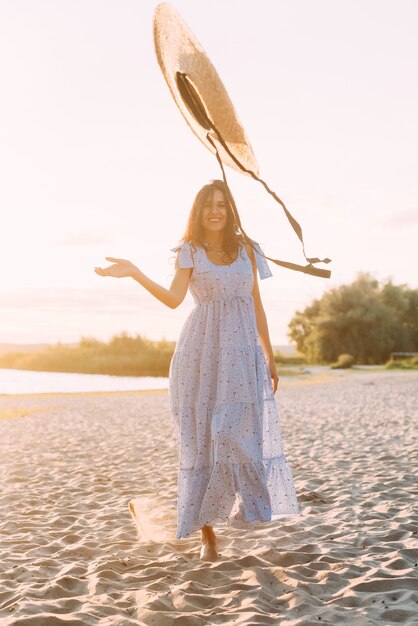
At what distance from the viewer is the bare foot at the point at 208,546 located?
155 inches

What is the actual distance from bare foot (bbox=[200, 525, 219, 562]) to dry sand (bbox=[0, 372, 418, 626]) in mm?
55

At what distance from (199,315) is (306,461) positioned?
3.88 meters

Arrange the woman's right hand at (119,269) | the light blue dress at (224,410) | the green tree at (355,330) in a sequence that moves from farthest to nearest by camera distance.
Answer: the green tree at (355,330), the light blue dress at (224,410), the woman's right hand at (119,269)

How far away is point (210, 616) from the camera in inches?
122

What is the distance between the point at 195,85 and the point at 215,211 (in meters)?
0.72

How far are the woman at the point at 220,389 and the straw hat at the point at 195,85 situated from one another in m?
0.39

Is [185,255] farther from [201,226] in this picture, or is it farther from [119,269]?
[119,269]

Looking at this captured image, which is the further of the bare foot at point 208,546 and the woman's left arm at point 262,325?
the woman's left arm at point 262,325

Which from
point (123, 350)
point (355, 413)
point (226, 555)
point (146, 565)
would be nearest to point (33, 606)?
point (146, 565)

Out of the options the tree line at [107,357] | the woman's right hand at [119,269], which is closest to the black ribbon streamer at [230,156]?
the woman's right hand at [119,269]

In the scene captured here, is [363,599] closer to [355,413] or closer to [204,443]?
[204,443]

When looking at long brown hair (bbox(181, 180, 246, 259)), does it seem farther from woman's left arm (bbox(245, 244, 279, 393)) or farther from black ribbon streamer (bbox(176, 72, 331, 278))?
woman's left arm (bbox(245, 244, 279, 393))

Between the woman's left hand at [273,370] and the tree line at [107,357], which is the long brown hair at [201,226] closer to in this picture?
the woman's left hand at [273,370]

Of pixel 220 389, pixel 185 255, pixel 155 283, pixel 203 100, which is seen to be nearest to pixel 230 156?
pixel 203 100
